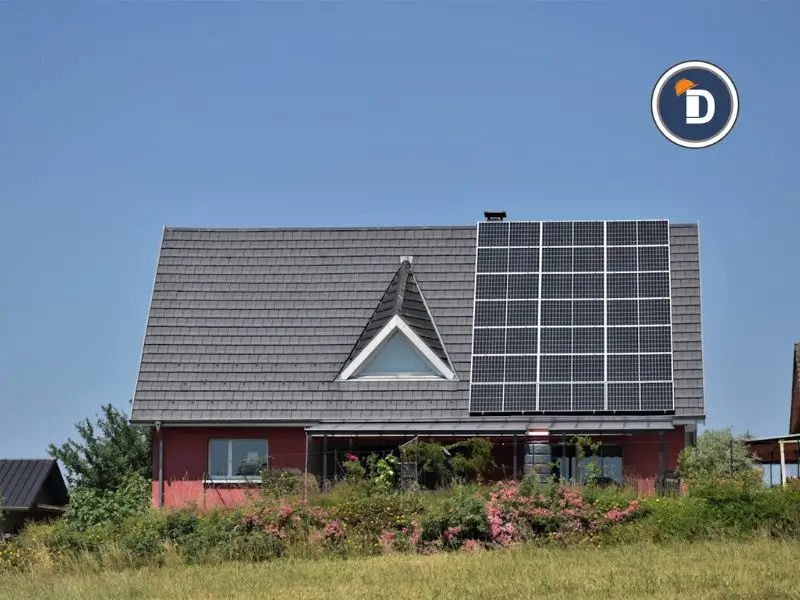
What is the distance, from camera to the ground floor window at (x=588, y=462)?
34031 millimetres

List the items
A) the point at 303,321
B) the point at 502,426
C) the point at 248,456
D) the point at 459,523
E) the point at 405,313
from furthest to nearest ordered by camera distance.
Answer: the point at 303,321 → the point at 405,313 → the point at 248,456 → the point at 502,426 → the point at 459,523

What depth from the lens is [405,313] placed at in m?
37.0

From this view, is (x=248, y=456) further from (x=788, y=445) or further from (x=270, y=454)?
(x=788, y=445)

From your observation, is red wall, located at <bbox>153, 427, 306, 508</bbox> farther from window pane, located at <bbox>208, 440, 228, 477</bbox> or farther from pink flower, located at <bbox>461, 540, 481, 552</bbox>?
pink flower, located at <bbox>461, 540, 481, 552</bbox>

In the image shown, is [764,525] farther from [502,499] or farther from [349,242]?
[349,242]

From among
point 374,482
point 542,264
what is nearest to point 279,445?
point 374,482

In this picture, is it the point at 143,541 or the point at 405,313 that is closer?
the point at 143,541

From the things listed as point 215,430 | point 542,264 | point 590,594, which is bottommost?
point 590,594

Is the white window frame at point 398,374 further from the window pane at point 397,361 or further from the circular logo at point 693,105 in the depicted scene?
the circular logo at point 693,105

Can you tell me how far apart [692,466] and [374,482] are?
7.17m

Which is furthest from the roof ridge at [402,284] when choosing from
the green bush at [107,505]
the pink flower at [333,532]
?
the pink flower at [333,532]

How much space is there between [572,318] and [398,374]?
4.31 metres

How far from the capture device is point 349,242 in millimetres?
40125

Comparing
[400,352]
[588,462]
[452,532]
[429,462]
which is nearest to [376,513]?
[452,532]
